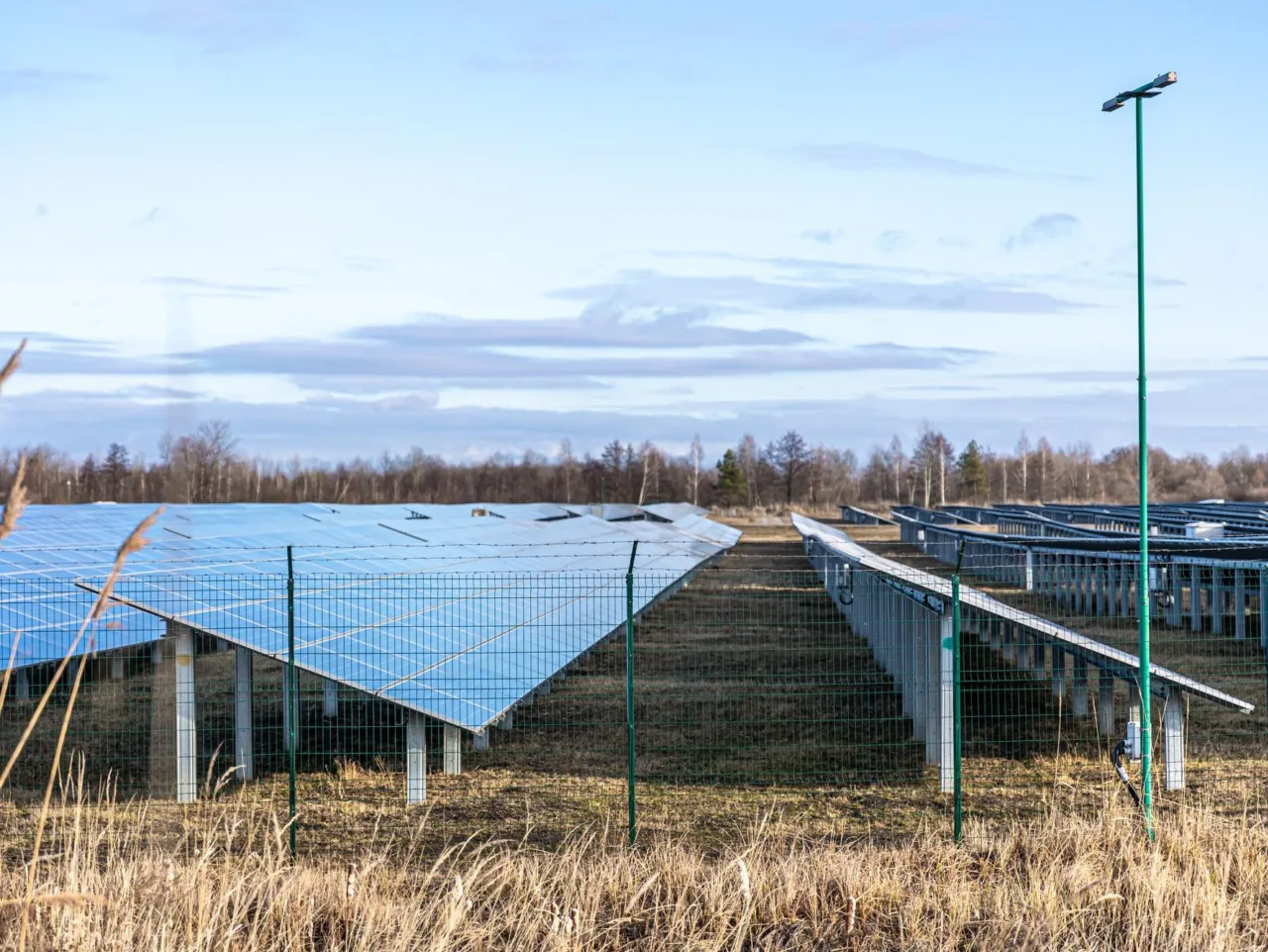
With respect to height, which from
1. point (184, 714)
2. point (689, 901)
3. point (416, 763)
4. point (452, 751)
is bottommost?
point (452, 751)

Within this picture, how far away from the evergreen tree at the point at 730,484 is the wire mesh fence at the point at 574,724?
77.0 meters

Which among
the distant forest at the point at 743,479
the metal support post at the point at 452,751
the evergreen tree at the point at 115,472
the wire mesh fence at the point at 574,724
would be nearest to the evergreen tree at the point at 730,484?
the distant forest at the point at 743,479

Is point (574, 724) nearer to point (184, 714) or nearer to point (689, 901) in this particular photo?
point (184, 714)

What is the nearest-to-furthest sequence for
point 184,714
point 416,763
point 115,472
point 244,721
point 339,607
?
point 416,763, point 184,714, point 244,721, point 339,607, point 115,472

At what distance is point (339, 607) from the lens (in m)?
12.1

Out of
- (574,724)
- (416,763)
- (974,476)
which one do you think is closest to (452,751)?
(416,763)

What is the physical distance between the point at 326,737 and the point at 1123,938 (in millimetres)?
9001

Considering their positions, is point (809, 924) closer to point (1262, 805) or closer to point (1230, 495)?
point (1262, 805)

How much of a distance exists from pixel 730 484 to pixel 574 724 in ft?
274

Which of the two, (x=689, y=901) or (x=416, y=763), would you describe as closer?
(x=689, y=901)

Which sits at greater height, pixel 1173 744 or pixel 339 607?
pixel 339 607

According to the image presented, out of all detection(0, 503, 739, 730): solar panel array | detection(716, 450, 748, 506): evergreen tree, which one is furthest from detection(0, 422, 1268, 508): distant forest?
detection(0, 503, 739, 730): solar panel array

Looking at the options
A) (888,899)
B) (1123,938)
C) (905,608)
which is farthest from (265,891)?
(905,608)

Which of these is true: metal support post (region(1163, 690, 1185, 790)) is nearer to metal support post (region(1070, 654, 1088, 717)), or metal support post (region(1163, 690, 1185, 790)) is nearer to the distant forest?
metal support post (region(1070, 654, 1088, 717))
